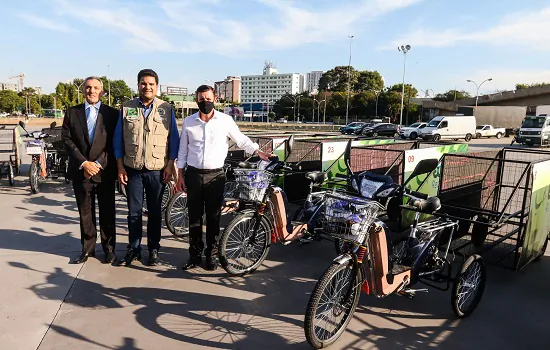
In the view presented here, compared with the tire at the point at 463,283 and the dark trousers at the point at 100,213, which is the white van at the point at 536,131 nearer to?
the tire at the point at 463,283

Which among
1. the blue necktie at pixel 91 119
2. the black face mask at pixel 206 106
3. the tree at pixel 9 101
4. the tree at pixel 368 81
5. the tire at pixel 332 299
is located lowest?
the tire at pixel 332 299

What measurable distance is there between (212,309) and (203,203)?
1.15m

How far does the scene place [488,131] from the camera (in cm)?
3366

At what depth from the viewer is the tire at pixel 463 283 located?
3.13m

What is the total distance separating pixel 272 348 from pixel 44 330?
1.65m

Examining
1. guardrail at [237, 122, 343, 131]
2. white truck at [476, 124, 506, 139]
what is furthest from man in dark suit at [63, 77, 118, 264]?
guardrail at [237, 122, 343, 131]

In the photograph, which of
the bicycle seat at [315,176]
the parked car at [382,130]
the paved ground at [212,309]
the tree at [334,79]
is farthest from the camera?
the tree at [334,79]

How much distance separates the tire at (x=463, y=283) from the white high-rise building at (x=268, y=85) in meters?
163

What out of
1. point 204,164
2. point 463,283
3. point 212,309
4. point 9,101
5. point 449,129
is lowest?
point 212,309

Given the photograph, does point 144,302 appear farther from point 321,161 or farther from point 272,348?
point 321,161

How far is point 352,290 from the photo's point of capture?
2891mm

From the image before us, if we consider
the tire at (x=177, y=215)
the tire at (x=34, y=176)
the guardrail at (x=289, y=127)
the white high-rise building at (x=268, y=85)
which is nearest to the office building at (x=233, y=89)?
the white high-rise building at (x=268, y=85)

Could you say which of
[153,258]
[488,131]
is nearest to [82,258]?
[153,258]

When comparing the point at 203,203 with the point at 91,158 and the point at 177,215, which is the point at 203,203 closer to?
the point at 91,158
